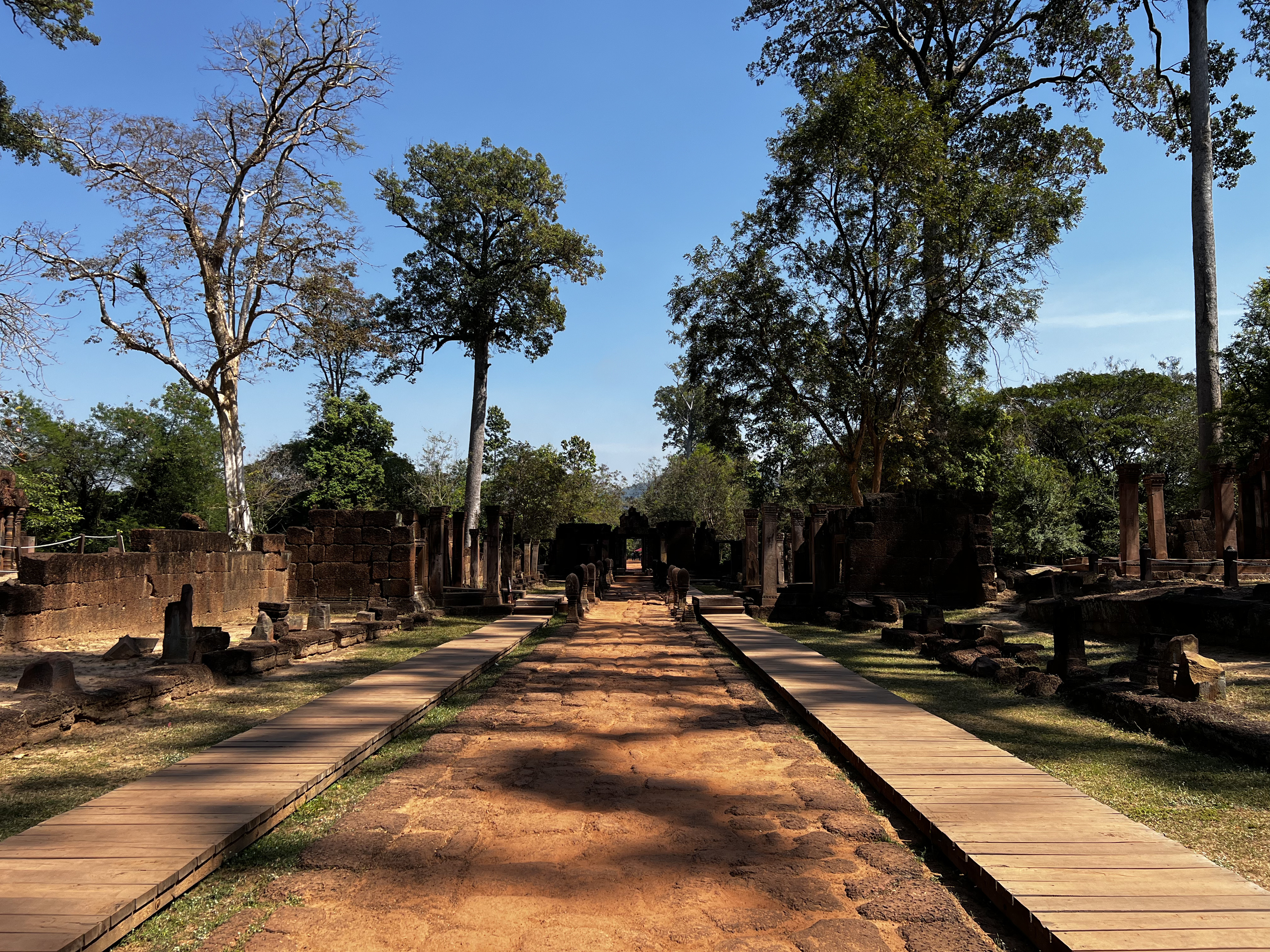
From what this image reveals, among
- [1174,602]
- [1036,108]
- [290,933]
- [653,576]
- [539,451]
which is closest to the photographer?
[290,933]

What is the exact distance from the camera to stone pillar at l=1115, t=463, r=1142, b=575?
17953mm

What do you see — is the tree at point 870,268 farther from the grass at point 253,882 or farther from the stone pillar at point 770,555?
the grass at point 253,882

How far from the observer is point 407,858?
3.90 meters

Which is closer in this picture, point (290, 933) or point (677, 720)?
point (290, 933)

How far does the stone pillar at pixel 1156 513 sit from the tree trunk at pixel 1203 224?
3.15 meters

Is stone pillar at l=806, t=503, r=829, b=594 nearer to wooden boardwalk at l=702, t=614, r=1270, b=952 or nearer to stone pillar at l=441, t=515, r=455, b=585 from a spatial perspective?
stone pillar at l=441, t=515, r=455, b=585

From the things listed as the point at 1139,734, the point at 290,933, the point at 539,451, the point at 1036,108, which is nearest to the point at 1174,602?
the point at 1139,734

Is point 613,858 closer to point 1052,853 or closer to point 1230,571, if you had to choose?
point 1052,853

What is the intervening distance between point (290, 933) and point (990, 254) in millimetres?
21486

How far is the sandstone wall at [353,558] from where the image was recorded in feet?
57.2

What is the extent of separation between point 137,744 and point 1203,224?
80.5 ft

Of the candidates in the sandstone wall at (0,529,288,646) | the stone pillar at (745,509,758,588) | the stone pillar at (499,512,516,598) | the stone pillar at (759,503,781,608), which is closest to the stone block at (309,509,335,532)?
the sandstone wall at (0,529,288,646)

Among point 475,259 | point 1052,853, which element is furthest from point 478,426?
point 1052,853

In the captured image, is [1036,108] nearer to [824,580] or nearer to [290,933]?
[824,580]
